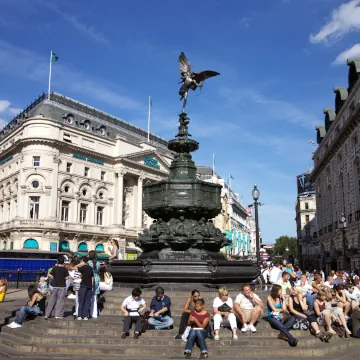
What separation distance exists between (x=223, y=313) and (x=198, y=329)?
961 mm

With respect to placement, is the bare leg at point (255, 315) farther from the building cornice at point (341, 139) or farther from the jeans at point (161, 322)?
the building cornice at point (341, 139)

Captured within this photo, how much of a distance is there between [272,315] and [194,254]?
4.35 metres

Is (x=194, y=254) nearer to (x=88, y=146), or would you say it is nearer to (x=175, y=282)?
(x=175, y=282)

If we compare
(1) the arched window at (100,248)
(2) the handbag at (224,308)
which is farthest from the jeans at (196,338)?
(1) the arched window at (100,248)

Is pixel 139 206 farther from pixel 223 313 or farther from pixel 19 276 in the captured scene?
pixel 223 313

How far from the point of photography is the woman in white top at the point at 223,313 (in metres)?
8.55

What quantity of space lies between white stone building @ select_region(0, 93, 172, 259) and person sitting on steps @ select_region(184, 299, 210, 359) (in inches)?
1773

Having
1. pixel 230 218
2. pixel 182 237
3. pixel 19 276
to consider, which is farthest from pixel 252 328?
pixel 230 218

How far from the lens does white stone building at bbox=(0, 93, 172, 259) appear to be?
51.7 m

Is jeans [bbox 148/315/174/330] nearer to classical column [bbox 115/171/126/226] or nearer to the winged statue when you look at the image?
the winged statue

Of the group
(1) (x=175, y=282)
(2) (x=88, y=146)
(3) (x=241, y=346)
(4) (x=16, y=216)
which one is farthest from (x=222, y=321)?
(2) (x=88, y=146)

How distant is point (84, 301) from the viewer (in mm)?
9891

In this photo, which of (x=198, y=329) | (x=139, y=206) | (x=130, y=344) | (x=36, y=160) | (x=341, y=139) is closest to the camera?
(x=198, y=329)

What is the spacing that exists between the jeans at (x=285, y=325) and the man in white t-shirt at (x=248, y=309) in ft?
1.12
